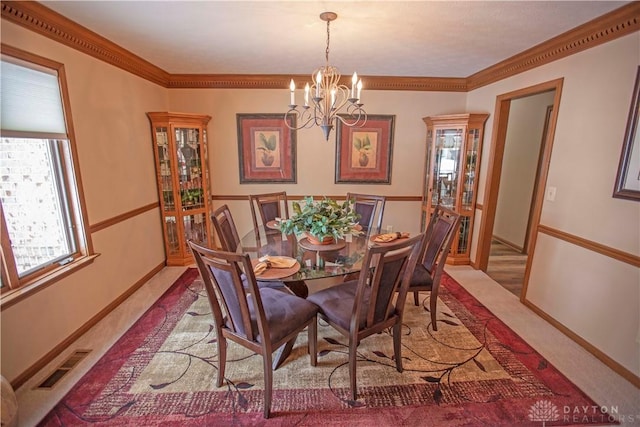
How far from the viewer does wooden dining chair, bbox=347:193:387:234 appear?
10.4ft

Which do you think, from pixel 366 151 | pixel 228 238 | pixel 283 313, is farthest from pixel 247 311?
pixel 366 151

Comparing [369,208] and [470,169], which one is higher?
[470,169]

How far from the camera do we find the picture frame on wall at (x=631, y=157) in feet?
6.23

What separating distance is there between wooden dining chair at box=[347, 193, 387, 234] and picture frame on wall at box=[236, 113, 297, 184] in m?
1.28

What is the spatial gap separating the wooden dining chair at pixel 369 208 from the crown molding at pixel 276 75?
1.73m

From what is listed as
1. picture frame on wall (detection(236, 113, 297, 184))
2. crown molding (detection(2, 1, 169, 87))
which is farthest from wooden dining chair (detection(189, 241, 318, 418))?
picture frame on wall (detection(236, 113, 297, 184))

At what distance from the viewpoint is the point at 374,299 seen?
1.70m

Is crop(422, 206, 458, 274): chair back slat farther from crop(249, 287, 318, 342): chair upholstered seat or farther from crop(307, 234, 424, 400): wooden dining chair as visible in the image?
crop(249, 287, 318, 342): chair upholstered seat

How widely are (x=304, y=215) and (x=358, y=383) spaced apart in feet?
4.05

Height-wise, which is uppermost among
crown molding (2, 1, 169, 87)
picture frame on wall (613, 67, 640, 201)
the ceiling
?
the ceiling

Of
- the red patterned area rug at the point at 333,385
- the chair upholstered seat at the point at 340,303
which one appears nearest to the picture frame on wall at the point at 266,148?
the red patterned area rug at the point at 333,385

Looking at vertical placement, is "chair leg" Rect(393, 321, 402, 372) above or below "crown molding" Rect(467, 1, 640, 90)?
below

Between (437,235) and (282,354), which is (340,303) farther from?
(437,235)

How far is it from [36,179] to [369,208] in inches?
113
